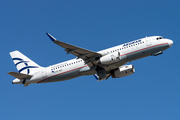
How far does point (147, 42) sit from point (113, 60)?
6154mm

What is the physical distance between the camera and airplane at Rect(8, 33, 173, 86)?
42312mm

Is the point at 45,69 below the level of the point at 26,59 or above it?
below

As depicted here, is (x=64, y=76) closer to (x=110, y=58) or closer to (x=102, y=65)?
(x=102, y=65)

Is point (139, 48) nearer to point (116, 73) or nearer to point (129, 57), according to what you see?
point (129, 57)

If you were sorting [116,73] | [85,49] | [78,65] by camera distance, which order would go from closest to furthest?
[85,49]
[78,65]
[116,73]

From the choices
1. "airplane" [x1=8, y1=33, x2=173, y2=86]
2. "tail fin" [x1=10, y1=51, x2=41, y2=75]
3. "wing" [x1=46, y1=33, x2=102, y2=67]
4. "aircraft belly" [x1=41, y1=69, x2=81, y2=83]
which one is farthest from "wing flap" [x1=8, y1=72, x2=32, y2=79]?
"wing" [x1=46, y1=33, x2=102, y2=67]

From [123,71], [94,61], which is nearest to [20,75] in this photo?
[94,61]

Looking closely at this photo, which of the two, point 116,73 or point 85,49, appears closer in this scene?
point 85,49

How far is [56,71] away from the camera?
45.2 meters

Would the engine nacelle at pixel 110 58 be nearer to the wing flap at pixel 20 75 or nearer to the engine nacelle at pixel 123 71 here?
the engine nacelle at pixel 123 71

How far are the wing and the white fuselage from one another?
107 centimetres

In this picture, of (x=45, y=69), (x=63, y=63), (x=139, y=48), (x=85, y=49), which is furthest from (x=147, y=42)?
(x=45, y=69)

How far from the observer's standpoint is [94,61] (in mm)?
43156

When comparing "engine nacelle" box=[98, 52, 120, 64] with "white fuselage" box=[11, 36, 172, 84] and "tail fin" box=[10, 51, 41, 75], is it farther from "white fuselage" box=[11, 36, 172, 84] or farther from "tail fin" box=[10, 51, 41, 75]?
"tail fin" box=[10, 51, 41, 75]
